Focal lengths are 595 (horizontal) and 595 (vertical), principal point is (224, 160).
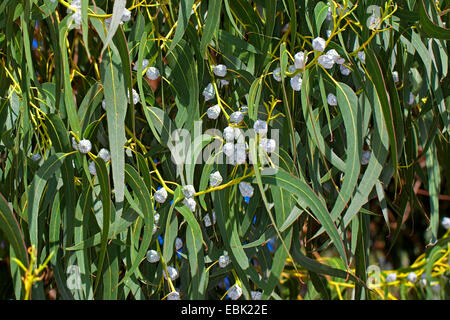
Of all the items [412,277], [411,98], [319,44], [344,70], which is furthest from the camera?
[412,277]

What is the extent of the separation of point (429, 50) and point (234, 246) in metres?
0.41

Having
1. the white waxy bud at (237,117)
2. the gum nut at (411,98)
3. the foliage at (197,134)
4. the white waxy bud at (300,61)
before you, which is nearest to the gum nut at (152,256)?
the foliage at (197,134)

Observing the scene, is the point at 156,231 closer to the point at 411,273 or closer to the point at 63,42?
the point at 63,42

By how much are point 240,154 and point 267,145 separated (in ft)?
0.12

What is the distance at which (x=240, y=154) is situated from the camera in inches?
29.0

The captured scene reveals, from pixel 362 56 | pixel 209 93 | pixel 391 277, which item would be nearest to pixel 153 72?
pixel 209 93

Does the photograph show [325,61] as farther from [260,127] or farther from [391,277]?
[391,277]

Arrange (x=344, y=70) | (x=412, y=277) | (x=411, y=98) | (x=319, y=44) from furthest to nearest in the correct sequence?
(x=412, y=277), (x=411, y=98), (x=344, y=70), (x=319, y=44)

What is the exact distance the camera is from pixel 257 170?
68 cm

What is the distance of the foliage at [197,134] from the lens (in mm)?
717

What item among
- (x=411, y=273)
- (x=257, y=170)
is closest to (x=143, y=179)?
(x=257, y=170)

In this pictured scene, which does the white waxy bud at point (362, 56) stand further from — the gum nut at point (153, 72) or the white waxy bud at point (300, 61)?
the gum nut at point (153, 72)

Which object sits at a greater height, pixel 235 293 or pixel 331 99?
pixel 331 99
